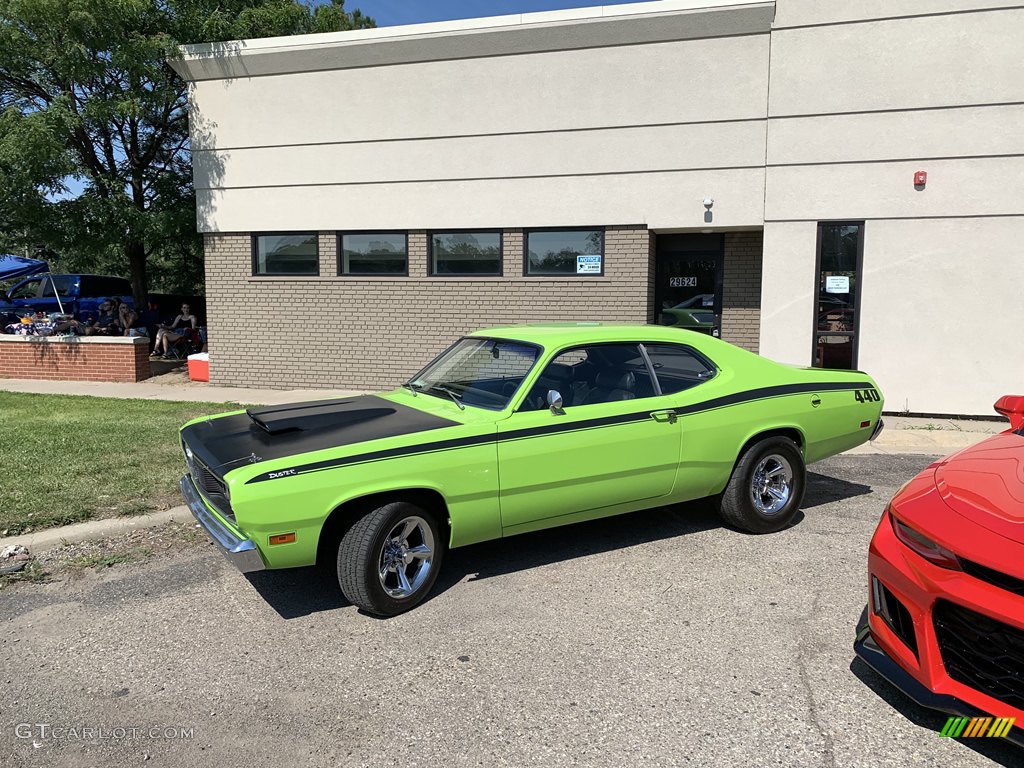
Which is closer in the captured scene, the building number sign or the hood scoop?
the hood scoop

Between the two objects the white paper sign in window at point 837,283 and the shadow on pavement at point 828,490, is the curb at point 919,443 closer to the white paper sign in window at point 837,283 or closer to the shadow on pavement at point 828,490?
the shadow on pavement at point 828,490

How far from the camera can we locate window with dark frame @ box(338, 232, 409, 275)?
11688 mm

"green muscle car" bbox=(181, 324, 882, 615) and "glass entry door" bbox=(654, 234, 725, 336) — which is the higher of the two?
"glass entry door" bbox=(654, 234, 725, 336)

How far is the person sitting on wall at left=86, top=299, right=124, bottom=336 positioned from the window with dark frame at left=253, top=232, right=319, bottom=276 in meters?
5.38

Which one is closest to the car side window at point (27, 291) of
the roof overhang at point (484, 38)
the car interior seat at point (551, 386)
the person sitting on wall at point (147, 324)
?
the person sitting on wall at point (147, 324)

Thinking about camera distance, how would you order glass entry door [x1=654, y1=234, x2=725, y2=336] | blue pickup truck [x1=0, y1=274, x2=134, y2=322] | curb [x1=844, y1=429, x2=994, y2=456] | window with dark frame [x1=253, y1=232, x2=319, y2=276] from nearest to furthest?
1. curb [x1=844, y1=429, x2=994, y2=456]
2. glass entry door [x1=654, y1=234, x2=725, y2=336]
3. window with dark frame [x1=253, y1=232, x2=319, y2=276]
4. blue pickup truck [x1=0, y1=274, x2=134, y2=322]

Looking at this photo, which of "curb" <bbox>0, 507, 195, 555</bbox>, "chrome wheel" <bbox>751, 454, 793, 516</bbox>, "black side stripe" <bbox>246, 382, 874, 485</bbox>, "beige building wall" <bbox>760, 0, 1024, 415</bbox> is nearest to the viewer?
"black side stripe" <bbox>246, 382, 874, 485</bbox>

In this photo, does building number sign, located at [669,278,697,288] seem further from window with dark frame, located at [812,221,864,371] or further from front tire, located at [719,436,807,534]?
front tire, located at [719,436,807,534]

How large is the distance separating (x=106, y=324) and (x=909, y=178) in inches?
666

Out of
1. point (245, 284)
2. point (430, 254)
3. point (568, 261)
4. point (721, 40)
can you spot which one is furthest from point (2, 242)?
point (721, 40)

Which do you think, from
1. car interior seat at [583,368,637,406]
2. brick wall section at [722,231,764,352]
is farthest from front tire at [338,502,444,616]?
brick wall section at [722,231,764,352]

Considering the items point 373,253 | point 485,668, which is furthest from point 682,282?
point 485,668

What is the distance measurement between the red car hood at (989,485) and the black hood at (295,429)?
7.96ft

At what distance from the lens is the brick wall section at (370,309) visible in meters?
10.9
